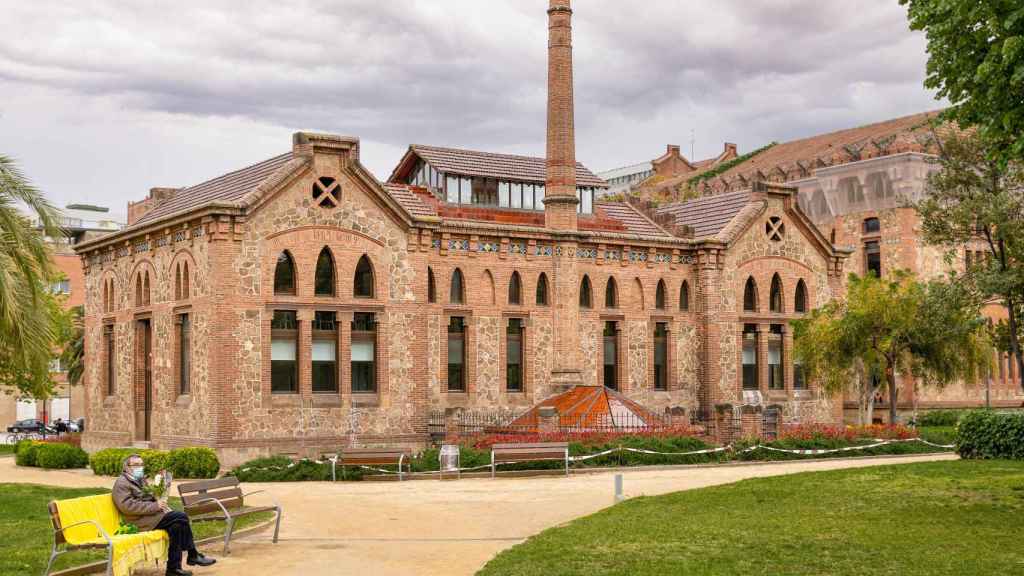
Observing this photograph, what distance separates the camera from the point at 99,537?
14562 millimetres

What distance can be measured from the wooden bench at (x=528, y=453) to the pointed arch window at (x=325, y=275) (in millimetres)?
7919

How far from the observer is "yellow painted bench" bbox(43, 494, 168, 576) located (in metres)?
14.1

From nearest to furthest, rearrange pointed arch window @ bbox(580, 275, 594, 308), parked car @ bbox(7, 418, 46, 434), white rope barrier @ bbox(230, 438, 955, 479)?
1. white rope barrier @ bbox(230, 438, 955, 479)
2. pointed arch window @ bbox(580, 275, 594, 308)
3. parked car @ bbox(7, 418, 46, 434)

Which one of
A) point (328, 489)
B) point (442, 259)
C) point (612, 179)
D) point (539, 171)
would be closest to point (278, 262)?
point (442, 259)

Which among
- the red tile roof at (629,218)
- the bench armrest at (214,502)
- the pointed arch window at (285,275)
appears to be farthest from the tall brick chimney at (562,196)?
the bench armrest at (214,502)

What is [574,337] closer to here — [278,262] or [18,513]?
[278,262]

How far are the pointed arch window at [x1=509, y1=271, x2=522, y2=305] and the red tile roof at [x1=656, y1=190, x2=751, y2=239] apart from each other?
787 cm

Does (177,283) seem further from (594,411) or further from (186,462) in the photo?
(594,411)

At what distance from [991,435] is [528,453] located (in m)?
11.3

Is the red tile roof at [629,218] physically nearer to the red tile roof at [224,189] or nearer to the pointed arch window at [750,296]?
the pointed arch window at [750,296]

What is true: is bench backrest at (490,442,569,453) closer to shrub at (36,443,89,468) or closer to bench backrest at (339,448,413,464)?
bench backrest at (339,448,413,464)

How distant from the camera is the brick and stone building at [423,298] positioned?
111 ft

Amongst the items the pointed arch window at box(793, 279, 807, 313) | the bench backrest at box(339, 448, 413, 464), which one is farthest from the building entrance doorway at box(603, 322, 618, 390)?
the bench backrest at box(339, 448, 413, 464)

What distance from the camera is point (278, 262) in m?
34.3
